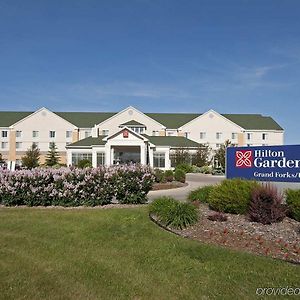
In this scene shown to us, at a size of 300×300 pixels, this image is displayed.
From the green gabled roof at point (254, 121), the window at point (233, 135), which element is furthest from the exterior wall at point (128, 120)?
the green gabled roof at point (254, 121)

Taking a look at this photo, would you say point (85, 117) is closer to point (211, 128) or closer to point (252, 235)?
point (211, 128)

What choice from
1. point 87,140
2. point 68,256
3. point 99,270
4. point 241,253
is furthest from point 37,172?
point 87,140

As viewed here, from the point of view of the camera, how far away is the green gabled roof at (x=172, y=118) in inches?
2982

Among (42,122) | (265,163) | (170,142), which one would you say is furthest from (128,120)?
(265,163)

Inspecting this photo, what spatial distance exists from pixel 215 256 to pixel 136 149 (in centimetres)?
4647

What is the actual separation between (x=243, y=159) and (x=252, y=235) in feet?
14.2

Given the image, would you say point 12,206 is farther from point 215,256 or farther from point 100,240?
point 215,256

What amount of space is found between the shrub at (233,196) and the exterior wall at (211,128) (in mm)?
65066

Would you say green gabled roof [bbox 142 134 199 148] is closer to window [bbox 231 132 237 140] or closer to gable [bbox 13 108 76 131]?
window [bbox 231 132 237 140]

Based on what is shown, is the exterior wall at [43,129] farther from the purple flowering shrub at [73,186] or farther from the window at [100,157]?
the purple flowering shrub at [73,186]

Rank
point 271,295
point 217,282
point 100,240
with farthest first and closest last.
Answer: point 100,240, point 217,282, point 271,295

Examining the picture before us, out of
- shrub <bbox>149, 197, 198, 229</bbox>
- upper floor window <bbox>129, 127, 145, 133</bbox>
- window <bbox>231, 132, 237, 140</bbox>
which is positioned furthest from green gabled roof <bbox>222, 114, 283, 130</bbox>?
shrub <bbox>149, 197, 198, 229</bbox>

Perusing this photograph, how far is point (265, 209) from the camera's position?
8.88 meters

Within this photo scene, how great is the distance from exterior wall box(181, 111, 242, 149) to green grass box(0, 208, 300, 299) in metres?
67.0
